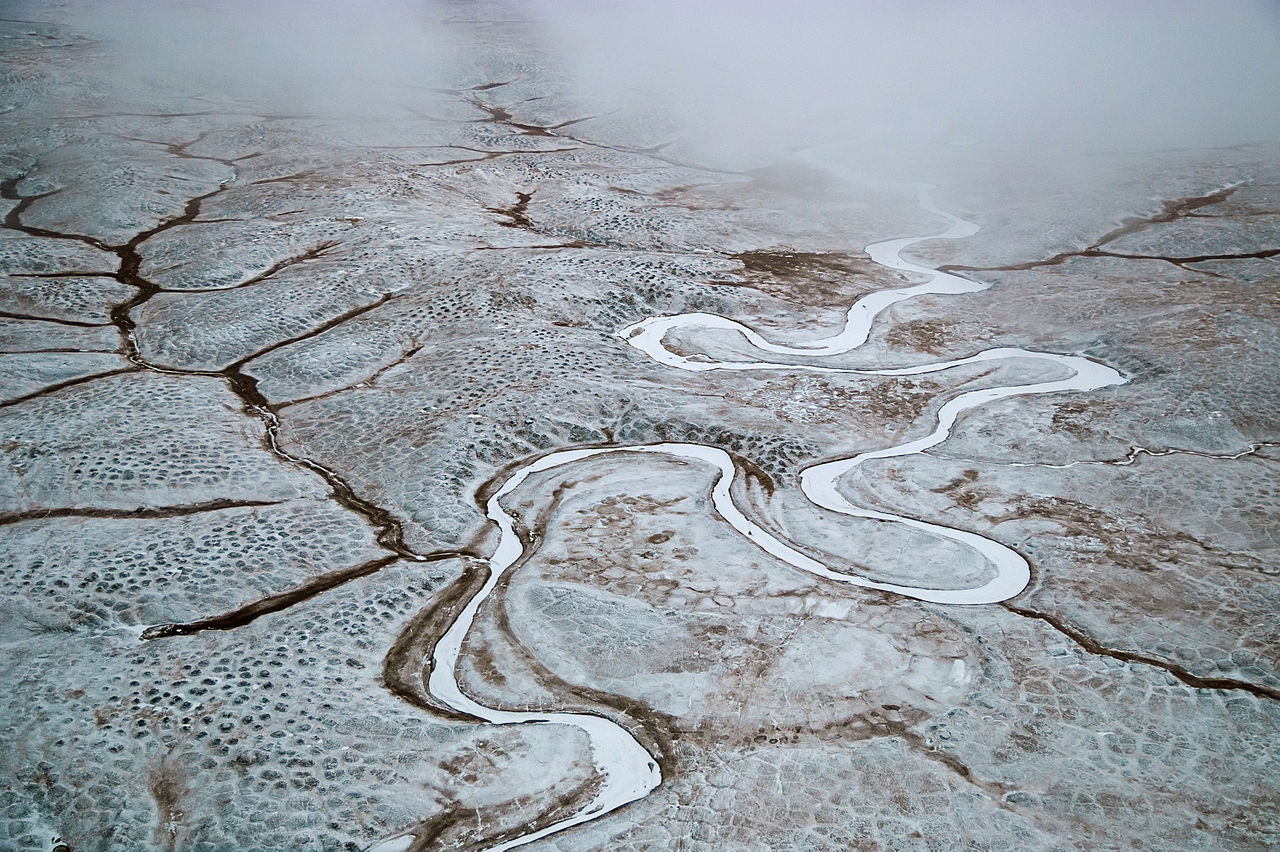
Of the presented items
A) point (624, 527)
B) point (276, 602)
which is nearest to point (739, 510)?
point (624, 527)

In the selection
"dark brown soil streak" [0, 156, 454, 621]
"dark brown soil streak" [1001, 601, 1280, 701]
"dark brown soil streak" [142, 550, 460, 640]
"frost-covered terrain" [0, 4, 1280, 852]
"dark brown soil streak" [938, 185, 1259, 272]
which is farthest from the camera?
"dark brown soil streak" [938, 185, 1259, 272]

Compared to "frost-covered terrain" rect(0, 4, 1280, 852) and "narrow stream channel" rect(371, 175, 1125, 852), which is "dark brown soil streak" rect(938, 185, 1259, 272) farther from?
"narrow stream channel" rect(371, 175, 1125, 852)

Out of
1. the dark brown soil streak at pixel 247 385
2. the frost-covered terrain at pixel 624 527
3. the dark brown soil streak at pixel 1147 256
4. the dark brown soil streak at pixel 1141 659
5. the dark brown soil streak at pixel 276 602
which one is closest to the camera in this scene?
the frost-covered terrain at pixel 624 527

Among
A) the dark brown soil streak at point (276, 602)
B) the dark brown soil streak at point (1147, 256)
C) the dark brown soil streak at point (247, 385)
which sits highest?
the dark brown soil streak at point (1147, 256)

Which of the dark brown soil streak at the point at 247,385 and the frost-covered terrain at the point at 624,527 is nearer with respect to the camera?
the frost-covered terrain at the point at 624,527

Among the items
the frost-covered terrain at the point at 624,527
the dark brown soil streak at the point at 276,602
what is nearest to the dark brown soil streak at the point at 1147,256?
the frost-covered terrain at the point at 624,527

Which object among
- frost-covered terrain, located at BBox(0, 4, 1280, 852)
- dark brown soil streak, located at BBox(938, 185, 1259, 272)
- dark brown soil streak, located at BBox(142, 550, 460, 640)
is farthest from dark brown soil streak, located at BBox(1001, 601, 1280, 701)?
dark brown soil streak, located at BBox(938, 185, 1259, 272)

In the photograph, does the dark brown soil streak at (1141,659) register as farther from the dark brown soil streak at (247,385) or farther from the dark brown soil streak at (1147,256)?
the dark brown soil streak at (1147,256)

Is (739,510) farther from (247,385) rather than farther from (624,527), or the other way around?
(247,385)

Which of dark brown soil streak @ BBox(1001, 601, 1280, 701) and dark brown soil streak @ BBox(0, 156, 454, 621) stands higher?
dark brown soil streak @ BBox(1001, 601, 1280, 701)
